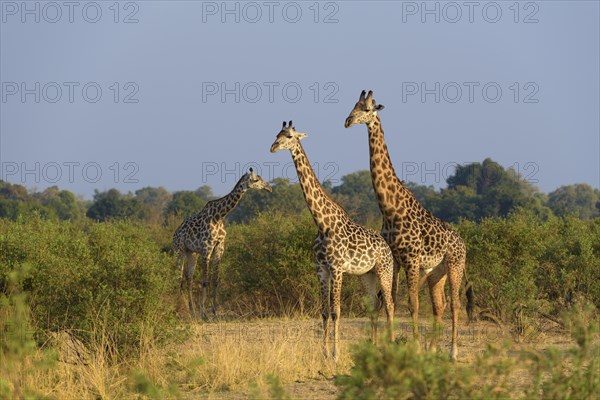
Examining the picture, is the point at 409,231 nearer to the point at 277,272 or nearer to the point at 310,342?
the point at 310,342

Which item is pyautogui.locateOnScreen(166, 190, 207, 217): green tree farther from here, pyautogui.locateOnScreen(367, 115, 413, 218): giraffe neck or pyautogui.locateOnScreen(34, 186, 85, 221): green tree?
pyautogui.locateOnScreen(367, 115, 413, 218): giraffe neck

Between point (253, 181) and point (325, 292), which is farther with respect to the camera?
point (253, 181)

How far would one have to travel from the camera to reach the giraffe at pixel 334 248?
923cm

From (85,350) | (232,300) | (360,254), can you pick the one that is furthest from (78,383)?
(232,300)

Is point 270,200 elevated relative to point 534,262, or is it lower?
elevated

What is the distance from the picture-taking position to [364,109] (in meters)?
9.66

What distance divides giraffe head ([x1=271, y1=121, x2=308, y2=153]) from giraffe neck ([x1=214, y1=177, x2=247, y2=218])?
535 cm

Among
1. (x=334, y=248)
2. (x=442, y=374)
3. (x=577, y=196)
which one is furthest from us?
(x=577, y=196)

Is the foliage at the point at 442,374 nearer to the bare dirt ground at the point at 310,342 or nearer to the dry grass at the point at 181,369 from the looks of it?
the bare dirt ground at the point at 310,342

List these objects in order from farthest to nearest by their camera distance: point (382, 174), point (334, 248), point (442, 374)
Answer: point (382, 174) → point (334, 248) → point (442, 374)

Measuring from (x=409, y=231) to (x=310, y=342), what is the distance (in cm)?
153

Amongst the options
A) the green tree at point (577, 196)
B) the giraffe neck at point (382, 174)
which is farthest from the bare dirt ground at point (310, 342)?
the green tree at point (577, 196)

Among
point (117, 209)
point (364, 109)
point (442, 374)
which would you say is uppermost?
point (117, 209)

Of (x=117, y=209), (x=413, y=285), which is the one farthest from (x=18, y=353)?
(x=117, y=209)
